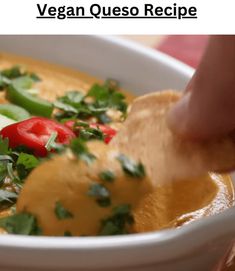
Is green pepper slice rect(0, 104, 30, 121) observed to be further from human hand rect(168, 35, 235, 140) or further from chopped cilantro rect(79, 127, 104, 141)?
human hand rect(168, 35, 235, 140)

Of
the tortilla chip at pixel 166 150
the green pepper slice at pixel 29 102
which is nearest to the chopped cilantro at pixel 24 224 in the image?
the tortilla chip at pixel 166 150

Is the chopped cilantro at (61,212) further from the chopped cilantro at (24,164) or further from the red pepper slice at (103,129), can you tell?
the red pepper slice at (103,129)

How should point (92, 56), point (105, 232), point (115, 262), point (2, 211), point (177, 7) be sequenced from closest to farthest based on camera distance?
point (115, 262) → point (105, 232) → point (2, 211) → point (177, 7) → point (92, 56)

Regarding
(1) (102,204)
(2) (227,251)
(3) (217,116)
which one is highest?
(3) (217,116)

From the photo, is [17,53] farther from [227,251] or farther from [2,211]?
[227,251]

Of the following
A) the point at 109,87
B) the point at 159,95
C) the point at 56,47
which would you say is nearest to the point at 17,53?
the point at 56,47
